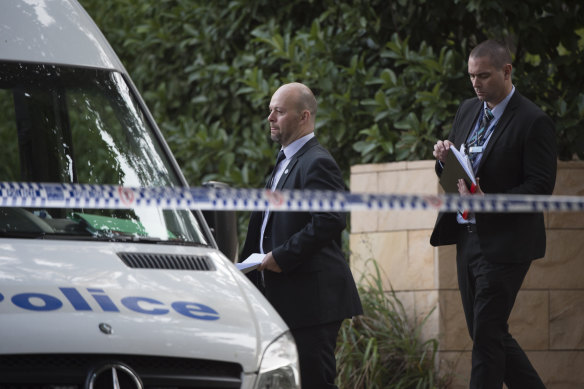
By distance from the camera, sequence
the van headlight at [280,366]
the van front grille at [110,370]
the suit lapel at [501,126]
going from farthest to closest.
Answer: the suit lapel at [501,126], the van headlight at [280,366], the van front grille at [110,370]

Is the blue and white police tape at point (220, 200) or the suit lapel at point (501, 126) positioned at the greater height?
the suit lapel at point (501, 126)

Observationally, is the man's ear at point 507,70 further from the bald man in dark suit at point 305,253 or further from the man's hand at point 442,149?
the bald man in dark suit at point 305,253

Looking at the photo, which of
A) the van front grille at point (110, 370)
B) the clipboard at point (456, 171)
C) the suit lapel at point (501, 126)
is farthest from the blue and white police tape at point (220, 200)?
the suit lapel at point (501, 126)

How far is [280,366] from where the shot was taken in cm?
420

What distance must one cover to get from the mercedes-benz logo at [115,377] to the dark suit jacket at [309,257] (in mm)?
2067

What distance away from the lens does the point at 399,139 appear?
924cm

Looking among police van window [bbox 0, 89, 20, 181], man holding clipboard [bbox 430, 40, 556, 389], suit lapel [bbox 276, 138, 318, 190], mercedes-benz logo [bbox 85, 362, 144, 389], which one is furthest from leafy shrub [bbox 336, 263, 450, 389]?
mercedes-benz logo [bbox 85, 362, 144, 389]

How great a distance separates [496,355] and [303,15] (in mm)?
5332

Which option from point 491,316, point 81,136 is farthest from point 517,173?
point 81,136

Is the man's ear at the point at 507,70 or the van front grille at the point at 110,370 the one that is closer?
the van front grille at the point at 110,370

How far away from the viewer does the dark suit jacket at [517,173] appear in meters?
6.11

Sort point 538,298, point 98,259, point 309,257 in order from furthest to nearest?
point 538,298 < point 309,257 < point 98,259

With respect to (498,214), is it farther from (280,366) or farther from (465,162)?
(280,366)

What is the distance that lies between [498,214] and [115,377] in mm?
2978
